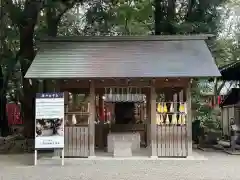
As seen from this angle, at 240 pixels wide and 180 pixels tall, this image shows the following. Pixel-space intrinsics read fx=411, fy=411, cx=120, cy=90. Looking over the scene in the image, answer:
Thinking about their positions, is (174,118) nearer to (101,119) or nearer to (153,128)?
(153,128)

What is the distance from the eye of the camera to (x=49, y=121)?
38.1 feet

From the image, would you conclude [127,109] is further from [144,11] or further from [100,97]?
[144,11]

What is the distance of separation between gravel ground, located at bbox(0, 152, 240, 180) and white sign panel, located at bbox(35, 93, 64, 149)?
2.30ft

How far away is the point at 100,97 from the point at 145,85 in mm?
3561

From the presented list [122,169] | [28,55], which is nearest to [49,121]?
[122,169]

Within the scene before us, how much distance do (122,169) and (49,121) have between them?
102 inches

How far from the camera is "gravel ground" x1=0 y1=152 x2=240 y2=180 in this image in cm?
931

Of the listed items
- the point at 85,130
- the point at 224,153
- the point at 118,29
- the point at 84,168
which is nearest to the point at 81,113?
the point at 85,130

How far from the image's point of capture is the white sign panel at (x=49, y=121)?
1155 centimetres

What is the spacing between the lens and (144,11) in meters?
18.5

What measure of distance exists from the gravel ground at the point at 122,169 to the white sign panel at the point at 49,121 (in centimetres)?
70

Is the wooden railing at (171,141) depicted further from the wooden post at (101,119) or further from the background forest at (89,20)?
the background forest at (89,20)

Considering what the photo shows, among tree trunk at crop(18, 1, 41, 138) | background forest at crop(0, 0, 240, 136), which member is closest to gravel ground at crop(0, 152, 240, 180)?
tree trunk at crop(18, 1, 41, 138)

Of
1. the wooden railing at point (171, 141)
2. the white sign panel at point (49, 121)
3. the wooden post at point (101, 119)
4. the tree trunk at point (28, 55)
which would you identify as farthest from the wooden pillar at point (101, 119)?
the white sign panel at point (49, 121)
